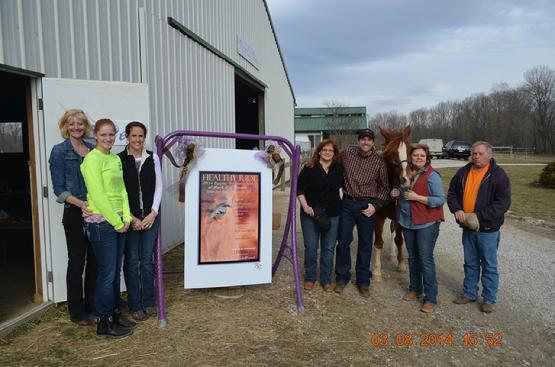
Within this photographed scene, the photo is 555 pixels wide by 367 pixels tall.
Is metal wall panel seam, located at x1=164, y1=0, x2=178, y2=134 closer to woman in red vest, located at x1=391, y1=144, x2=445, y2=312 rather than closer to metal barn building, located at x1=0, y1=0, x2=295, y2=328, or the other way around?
metal barn building, located at x1=0, y1=0, x2=295, y2=328

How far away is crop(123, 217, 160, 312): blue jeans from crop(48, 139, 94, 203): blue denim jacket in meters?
0.61

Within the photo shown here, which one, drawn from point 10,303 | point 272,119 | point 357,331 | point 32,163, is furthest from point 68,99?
point 272,119

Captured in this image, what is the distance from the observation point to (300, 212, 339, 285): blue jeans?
4.22 m

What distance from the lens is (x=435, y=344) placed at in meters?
3.26

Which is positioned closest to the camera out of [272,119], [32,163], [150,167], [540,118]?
[150,167]

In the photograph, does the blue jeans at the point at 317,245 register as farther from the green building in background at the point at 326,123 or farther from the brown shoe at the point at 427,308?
the green building in background at the point at 326,123

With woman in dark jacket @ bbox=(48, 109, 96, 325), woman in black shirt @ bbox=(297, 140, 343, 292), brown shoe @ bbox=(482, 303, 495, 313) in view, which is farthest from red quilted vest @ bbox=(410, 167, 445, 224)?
woman in dark jacket @ bbox=(48, 109, 96, 325)

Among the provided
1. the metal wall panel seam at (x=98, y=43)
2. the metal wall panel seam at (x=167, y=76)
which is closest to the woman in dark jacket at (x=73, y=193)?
the metal wall panel seam at (x=98, y=43)

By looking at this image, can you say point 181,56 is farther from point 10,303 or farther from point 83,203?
point 10,303

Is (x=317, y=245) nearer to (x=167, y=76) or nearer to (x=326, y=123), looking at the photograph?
(x=167, y=76)

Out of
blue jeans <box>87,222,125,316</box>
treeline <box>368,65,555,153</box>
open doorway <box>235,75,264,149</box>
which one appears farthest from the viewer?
treeline <box>368,65,555,153</box>

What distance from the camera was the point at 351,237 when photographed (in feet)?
14.0

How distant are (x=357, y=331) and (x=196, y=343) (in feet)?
4.94

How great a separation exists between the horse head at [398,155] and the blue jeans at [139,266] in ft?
8.62
